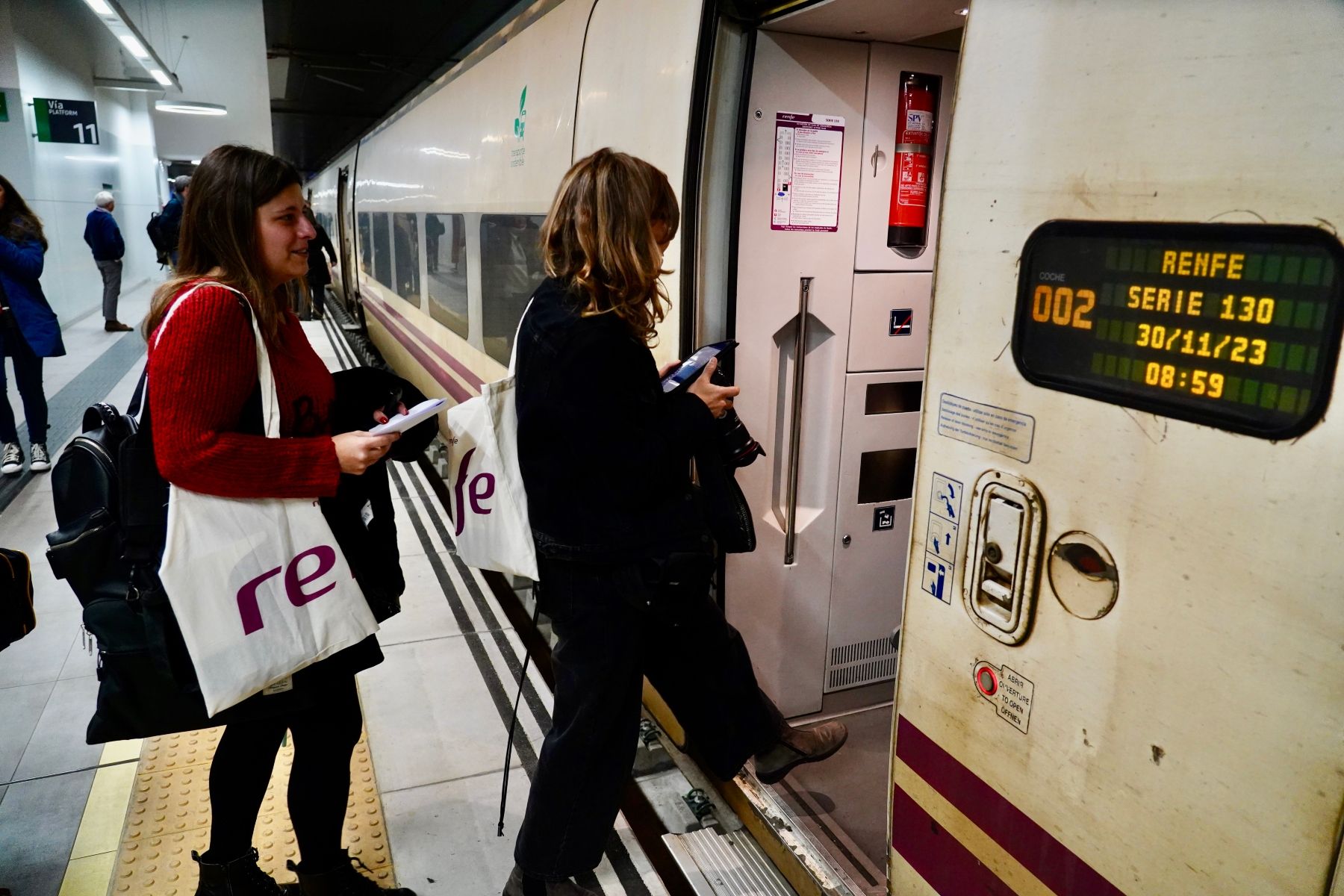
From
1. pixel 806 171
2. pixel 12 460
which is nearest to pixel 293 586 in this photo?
pixel 806 171

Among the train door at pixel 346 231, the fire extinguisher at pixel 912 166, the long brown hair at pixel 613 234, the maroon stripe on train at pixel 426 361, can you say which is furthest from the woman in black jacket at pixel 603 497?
the train door at pixel 346 231

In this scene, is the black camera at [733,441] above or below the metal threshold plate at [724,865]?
above

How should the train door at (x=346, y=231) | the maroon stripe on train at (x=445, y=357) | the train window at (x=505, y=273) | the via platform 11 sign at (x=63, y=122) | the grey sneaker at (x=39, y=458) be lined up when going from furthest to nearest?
the train door at (x=346, y=231)
the via platform 11 sign at (x=63, y=122)
the grey sneaker at (x=39, y=458)
the maroon stripe on train at (x=445, y=357)
the train window at (x=505, y=273)

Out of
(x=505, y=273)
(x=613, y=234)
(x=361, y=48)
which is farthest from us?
(x=361, y=48)

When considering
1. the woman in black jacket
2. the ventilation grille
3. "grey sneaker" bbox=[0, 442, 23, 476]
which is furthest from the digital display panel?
"grey sneaker" bbox=[0, 442, 23, 476]

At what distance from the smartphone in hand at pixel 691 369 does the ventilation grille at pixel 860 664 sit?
124 cm

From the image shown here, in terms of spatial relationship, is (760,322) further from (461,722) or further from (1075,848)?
(461,722)

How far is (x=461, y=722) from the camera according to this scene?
305 centimetres

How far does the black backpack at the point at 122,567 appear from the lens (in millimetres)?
1627

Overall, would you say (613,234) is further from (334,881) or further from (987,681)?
(334,881)

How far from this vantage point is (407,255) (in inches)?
269

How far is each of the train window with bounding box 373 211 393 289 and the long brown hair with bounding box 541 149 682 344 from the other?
255 inches

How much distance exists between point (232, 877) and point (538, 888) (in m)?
0.65

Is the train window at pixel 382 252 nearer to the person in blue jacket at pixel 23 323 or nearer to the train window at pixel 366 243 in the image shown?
the train window at pixel 366 243
